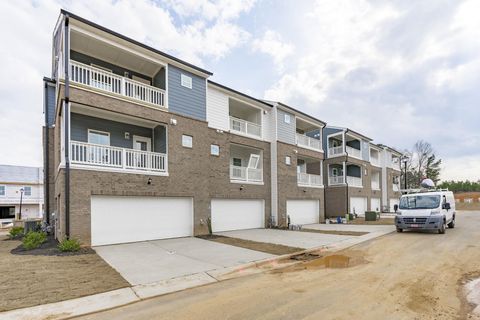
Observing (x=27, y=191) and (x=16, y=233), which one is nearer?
(x=16, y=233)

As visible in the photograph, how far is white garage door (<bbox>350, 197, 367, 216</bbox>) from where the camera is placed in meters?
28.6

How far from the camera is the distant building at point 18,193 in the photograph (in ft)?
138

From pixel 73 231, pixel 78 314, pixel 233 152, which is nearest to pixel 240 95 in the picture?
pixel 233 152

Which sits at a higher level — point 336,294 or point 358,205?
point 336,294

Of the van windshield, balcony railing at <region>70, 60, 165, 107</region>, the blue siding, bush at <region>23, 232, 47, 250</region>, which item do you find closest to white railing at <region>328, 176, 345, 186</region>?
the van windshield

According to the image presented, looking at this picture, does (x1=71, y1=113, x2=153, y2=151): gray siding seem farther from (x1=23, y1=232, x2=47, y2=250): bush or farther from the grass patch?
the grass patch

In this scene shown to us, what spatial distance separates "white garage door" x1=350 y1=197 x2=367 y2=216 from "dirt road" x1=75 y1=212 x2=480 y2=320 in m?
20.0

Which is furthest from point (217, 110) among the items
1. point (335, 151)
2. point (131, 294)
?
point (335, 151)

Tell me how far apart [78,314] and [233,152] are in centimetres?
1571

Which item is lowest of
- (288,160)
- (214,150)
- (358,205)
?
(358,205)

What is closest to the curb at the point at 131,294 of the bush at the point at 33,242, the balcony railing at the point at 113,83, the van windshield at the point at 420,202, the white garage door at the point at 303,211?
the bush at the point at 33,242

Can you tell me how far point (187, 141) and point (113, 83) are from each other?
173 inches

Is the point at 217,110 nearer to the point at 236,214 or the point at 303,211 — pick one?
the point at 236,214

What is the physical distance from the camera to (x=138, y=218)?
12.8 m
